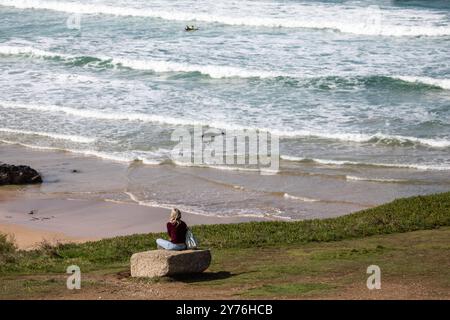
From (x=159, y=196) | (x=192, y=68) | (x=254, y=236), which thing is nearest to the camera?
(x=254, y=236)

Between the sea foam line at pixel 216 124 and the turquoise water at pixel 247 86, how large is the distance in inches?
2.9

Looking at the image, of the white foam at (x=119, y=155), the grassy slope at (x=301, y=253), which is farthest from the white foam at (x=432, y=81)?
the grassy slope at (x=301, y=253)

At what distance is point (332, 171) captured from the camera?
31.3m

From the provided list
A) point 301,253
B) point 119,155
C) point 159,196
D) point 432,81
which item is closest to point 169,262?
point 301,253

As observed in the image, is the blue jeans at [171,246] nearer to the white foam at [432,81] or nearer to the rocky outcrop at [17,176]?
the rocky outcrop at [17,176]

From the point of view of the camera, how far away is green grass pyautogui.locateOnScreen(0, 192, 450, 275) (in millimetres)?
20156

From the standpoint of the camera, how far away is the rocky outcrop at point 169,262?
17.5 metres

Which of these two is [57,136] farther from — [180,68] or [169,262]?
[169,262]

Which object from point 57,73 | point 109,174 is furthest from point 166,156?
point 57,73

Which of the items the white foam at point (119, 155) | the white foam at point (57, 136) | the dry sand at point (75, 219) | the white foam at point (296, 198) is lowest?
the dry sand at point (75, 219)

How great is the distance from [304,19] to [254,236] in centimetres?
3443

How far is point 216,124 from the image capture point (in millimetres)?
37031

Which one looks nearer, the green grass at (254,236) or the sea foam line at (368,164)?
the green grass at (254,236)

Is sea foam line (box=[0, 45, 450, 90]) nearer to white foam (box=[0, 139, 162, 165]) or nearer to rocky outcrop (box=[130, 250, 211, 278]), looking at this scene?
white foam (box=[0, 139, 162, 165])
